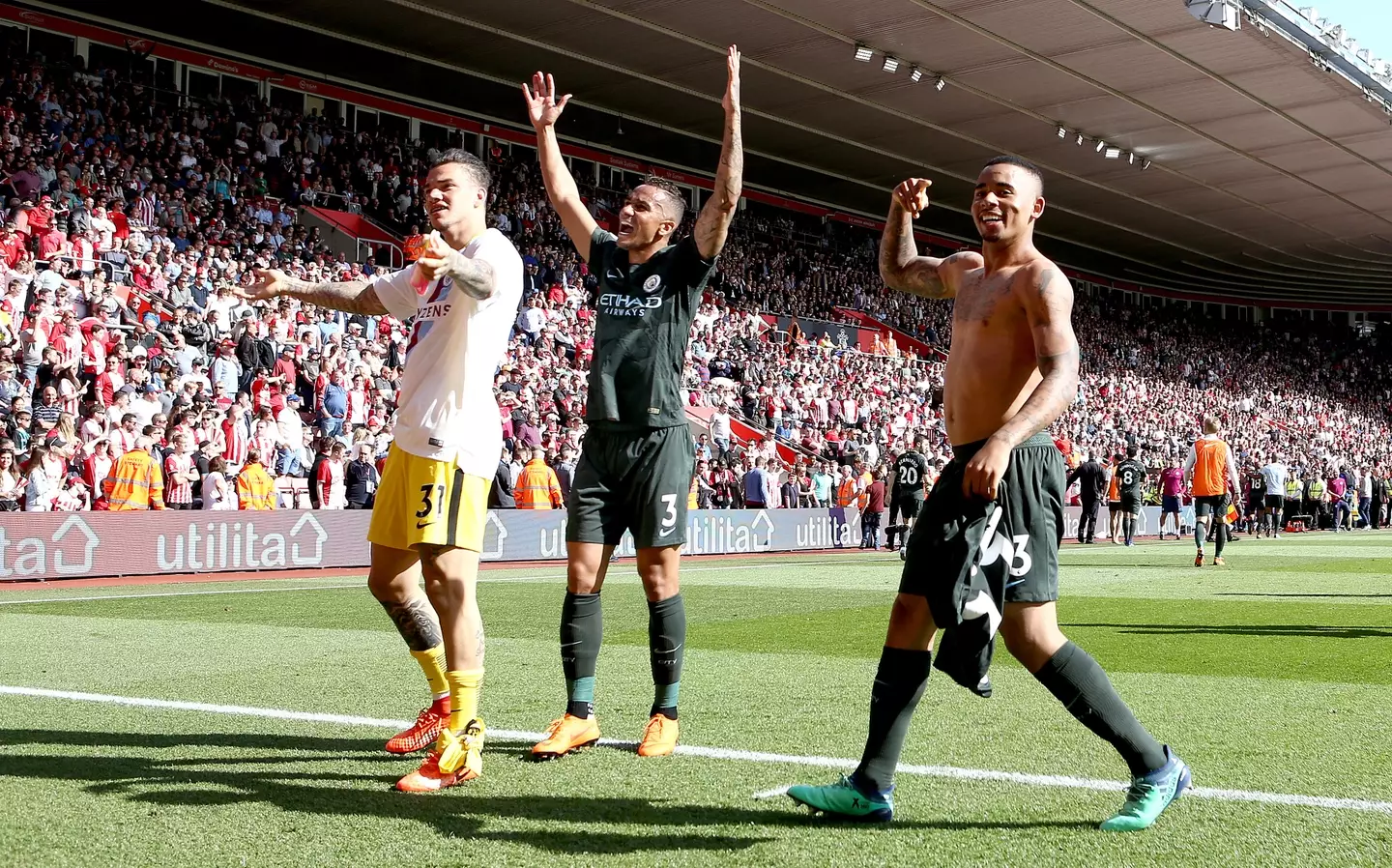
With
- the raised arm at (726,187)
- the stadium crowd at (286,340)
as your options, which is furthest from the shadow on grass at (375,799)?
the stadium crowd at (286,340)

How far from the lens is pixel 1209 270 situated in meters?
58.1

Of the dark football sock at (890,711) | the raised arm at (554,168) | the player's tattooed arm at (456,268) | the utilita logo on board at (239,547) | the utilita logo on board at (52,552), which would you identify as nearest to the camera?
the dark football sock at (890,711)

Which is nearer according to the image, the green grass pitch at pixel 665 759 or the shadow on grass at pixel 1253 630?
the green grass pitch at pixel 665 759

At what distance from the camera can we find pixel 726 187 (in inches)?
199

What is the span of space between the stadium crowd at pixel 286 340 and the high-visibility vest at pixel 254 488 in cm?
3

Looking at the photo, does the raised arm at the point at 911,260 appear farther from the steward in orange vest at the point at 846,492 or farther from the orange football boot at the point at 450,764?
the steward in orange vest at the point at 846,492

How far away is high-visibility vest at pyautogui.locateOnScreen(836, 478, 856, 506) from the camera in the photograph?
26.6 meters

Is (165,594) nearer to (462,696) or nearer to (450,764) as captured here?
(462,696)

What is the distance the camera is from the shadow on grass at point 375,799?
151 inches

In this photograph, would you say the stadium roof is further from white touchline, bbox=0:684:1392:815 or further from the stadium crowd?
white touchline, bbox=0:684:1392:815

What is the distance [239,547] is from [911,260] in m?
12.4

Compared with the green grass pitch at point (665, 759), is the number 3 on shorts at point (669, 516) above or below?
above

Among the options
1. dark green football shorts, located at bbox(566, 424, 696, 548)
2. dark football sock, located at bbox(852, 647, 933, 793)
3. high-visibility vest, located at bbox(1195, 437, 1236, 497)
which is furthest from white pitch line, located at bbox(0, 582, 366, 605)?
high-visibility vest, located at bbox(1195, 437, 1236, 497)

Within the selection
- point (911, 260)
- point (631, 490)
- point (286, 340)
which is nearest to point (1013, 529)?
point (911, 260)
